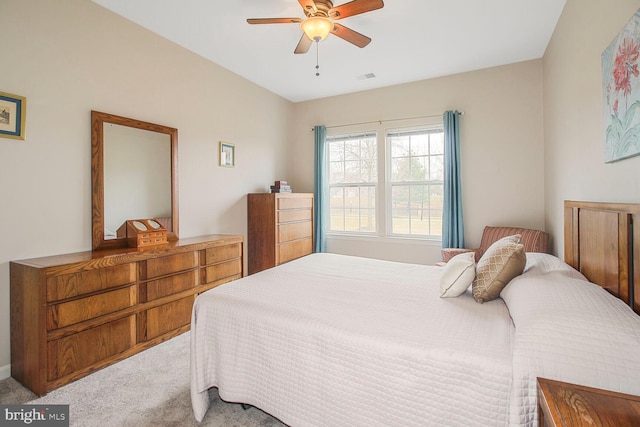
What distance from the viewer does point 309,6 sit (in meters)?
2.14

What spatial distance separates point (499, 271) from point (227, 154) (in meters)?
3.34

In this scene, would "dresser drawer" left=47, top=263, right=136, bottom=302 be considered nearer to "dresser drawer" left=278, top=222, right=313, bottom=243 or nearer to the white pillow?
"dresser drawer" left=278, top=222, right=313, bottom=243

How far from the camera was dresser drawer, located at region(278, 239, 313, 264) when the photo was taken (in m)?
Answer: 4.11

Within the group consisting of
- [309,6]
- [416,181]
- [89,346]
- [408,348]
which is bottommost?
[89,346]

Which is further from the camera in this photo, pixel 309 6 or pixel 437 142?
pixel 437 142

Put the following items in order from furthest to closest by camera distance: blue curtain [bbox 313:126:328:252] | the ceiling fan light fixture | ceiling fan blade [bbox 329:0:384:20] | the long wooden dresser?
blue curtain [bbox 313:126:328:252], the ceiling fan light fixture, ceiling fan blade [bbox 329:0:384:20], the long wooden dresser

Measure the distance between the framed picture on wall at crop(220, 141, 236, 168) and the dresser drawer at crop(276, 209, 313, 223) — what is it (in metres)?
0.94

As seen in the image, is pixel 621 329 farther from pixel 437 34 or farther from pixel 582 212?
pixel 437 34

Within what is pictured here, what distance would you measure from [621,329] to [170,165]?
3528 millimetres

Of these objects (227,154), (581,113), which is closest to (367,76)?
(227,154)

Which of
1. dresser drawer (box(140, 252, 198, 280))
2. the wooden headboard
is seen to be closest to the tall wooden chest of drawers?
dresser drawer (box(140, 252, 198, 280))

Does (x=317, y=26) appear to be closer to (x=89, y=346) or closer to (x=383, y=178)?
(x=383, y=178)

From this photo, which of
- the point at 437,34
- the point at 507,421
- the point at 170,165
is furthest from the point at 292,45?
the point at 507,421

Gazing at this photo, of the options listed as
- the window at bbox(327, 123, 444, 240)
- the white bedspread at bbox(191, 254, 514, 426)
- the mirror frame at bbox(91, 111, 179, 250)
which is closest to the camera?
the white bedspread at bbox(191, 254, 514, 426)
